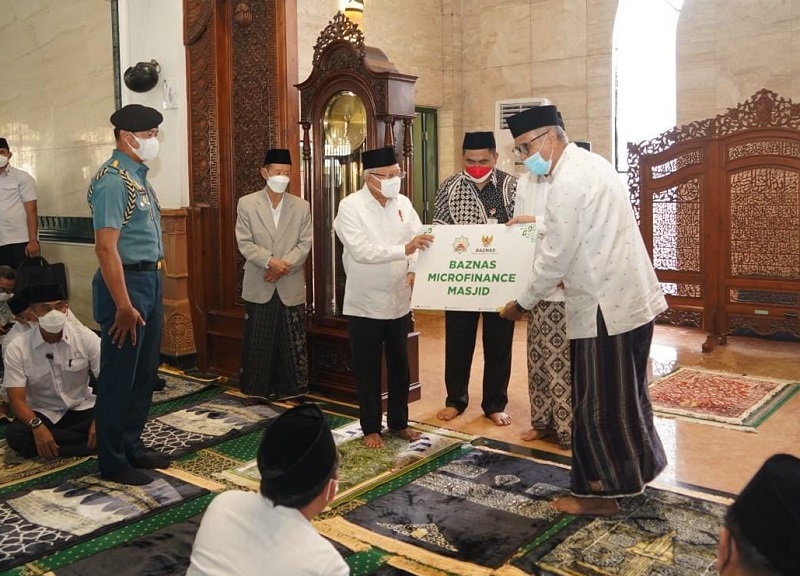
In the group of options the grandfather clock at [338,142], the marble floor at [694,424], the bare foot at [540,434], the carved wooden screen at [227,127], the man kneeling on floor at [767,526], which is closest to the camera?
the man kneeling on floor at [767,526]

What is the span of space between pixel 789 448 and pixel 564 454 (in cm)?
113

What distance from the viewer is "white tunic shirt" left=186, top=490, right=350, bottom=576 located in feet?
5.55

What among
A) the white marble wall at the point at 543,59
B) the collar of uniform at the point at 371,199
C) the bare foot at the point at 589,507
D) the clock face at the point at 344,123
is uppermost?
the white marble wall at the point at 543,59

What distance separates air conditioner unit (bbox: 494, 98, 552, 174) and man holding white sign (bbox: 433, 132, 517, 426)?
3773mm

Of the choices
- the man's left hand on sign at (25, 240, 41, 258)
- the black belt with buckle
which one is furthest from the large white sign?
the man's left hand on sign at (25, 240, 41, 258)

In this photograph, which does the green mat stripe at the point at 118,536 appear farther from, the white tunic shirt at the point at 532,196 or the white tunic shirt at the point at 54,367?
the white tunic shirt at the point at 532,196

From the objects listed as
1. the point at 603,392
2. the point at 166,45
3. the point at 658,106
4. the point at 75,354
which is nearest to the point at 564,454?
the point at 603,392

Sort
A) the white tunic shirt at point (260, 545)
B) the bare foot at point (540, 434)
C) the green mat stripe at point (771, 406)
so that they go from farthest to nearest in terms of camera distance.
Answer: the green mat stripe at point (771, 406)
the bare foot at point (540, 434)
the white tunic shirt at point (260, 545)

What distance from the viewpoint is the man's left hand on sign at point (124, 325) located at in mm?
3551

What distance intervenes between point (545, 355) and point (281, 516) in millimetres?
2690

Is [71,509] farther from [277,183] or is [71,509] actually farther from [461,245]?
[277,183]

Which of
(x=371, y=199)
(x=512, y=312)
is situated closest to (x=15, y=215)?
(x=371, y=199)

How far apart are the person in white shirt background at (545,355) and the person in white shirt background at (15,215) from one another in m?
4.30

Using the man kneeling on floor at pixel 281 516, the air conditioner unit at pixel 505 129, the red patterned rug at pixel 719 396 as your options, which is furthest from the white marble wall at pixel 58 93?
the man kneeling on floor at pixel 281 516
